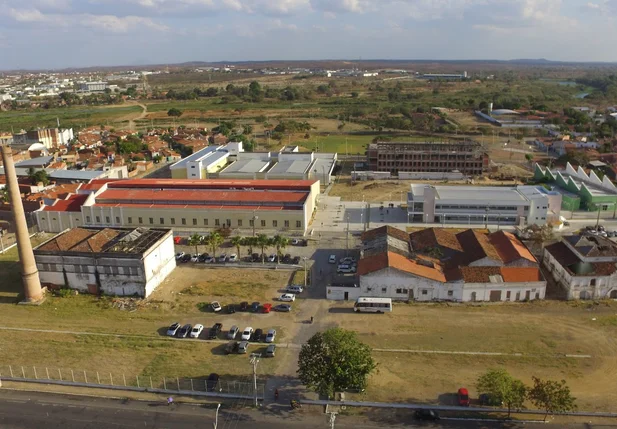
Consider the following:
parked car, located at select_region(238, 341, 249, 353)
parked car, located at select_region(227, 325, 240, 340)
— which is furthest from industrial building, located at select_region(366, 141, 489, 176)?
parked car, located at select_region(238, 341, 249, 353)

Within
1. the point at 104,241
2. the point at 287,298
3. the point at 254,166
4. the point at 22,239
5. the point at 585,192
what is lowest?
the point at 287,298

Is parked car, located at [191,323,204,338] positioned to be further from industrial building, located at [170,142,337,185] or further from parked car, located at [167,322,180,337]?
industrial building, located at [170,142,337,185]

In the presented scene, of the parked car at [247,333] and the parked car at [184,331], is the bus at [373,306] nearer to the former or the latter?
the parked car at [247,333]

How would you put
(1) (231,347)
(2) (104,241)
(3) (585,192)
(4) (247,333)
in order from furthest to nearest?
(3) (585,192), (2) (104,241), (4) (247,333), (1) (231,347)

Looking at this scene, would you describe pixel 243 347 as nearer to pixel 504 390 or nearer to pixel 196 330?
pixel 196 330

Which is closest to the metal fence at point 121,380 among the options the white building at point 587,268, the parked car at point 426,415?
the parked car at point 426,415

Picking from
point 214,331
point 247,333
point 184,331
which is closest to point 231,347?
point 247,333

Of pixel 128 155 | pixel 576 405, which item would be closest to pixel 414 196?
pixel 576 405
